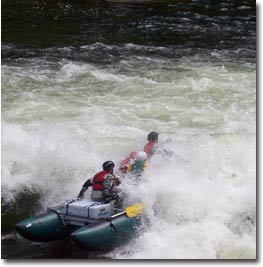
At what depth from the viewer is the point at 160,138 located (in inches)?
309

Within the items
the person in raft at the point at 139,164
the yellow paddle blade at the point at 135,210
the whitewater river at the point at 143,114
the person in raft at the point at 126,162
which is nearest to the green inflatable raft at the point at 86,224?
the yellow paddle blade at the point at 135,210

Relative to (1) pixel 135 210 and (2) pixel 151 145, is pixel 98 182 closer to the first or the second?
(1) pixel 135 210

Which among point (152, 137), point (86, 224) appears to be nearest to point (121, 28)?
point (152, 137)

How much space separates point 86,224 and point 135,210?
0.51 meters

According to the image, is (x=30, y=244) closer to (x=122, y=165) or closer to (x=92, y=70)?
(x=122, y=165)

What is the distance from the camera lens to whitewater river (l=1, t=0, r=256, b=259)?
6.01m

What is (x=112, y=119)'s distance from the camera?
8.58 metres

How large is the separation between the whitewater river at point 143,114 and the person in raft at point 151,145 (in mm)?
95

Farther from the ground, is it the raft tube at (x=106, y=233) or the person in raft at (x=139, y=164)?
the person in raft at (x=139, y=164)

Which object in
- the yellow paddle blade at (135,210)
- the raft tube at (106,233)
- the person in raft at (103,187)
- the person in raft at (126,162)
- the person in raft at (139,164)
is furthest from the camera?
the person in raft at (126,162)

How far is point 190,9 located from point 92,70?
7.07 ft

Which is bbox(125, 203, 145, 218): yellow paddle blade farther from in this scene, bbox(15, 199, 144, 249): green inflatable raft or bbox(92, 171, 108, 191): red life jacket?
bbox(92, 171, 108, 191): red life jacket

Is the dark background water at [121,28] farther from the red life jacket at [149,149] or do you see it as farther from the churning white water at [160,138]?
the red life jacket at [149,149]

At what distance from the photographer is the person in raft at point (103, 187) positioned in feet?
20.6
